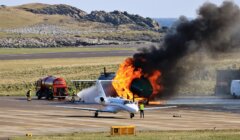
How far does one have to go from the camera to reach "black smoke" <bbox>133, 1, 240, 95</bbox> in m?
98.1

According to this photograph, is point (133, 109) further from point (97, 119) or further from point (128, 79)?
point (128, 79)

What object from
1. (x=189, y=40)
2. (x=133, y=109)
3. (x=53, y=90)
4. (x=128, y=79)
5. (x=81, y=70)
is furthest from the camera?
(x=81, y=70)

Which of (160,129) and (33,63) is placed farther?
(33,63)

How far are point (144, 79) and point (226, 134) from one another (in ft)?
109

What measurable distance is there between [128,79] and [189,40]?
946 cm

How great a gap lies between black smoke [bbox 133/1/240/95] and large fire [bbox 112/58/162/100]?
63cm

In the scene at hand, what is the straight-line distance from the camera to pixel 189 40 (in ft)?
325

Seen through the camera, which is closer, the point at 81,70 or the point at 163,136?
the point at 163,136

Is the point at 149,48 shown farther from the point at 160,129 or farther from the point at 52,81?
the point at 160,129

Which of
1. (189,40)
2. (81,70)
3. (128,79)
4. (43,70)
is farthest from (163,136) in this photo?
(43,70)

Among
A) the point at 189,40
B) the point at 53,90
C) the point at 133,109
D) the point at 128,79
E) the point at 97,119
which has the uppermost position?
the point at 189,40

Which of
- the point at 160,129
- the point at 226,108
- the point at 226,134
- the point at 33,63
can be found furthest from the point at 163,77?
the point at 33,63

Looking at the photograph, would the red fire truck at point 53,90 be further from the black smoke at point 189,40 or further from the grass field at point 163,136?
the grass field at point 163,136

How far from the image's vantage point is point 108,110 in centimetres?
8225
